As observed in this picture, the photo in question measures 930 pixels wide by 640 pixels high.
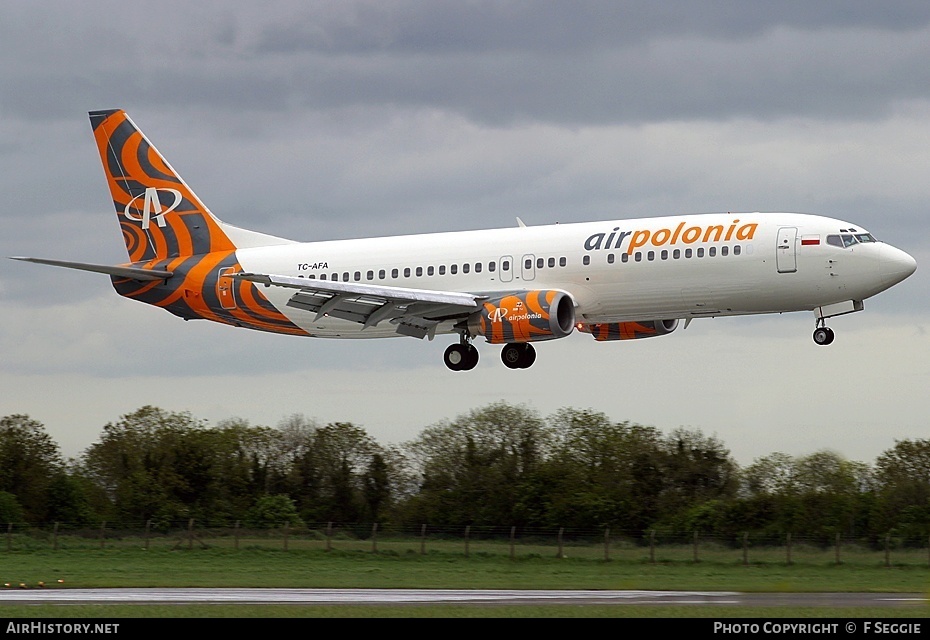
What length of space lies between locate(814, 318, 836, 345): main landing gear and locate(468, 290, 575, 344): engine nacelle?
8.59m

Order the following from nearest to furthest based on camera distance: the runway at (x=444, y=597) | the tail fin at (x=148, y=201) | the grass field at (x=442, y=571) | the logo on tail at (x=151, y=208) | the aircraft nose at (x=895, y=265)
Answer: the grass field at (x=442, y=571) < the runway at (x=444, y=597) < the aircraft nose at (x=895, y=265) < the tail fin at (x=148, y=201) < the logo on tail at (x=151, y=208)

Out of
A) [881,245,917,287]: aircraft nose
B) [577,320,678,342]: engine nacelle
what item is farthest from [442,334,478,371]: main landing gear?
[881,245,917,287]: aircraft nose

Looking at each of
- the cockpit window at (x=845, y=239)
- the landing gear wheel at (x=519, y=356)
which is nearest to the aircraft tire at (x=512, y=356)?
the landing gear wheel at (x=519, y=356)

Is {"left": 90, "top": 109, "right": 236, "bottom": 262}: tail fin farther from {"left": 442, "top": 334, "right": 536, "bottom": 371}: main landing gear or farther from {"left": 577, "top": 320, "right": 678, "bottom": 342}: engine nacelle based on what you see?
{"left": 577, "top": 320, "right": 678, "bottom": 342}: engine nacelle

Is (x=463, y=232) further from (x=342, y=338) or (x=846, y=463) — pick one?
Answer: (x=846, y=463)

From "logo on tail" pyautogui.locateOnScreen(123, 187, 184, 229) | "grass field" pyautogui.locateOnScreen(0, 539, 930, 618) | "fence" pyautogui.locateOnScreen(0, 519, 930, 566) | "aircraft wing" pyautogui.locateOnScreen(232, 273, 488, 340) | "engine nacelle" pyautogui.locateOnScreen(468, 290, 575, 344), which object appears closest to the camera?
"grass field" pyautogui.locateOnScreen(0, 539, 930, 618)

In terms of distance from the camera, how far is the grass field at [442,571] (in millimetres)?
33531

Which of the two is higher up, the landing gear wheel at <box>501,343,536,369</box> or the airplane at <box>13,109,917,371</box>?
the airplane at <box>13,109,917,371</box>

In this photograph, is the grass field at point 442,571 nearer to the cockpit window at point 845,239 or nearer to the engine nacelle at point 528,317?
the engine nacelle at point 528,317

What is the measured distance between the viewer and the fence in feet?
189

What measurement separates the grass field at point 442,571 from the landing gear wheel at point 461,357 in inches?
297

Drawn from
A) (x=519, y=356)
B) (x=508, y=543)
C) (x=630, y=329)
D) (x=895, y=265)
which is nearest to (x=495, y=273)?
(x=519, y=356)
